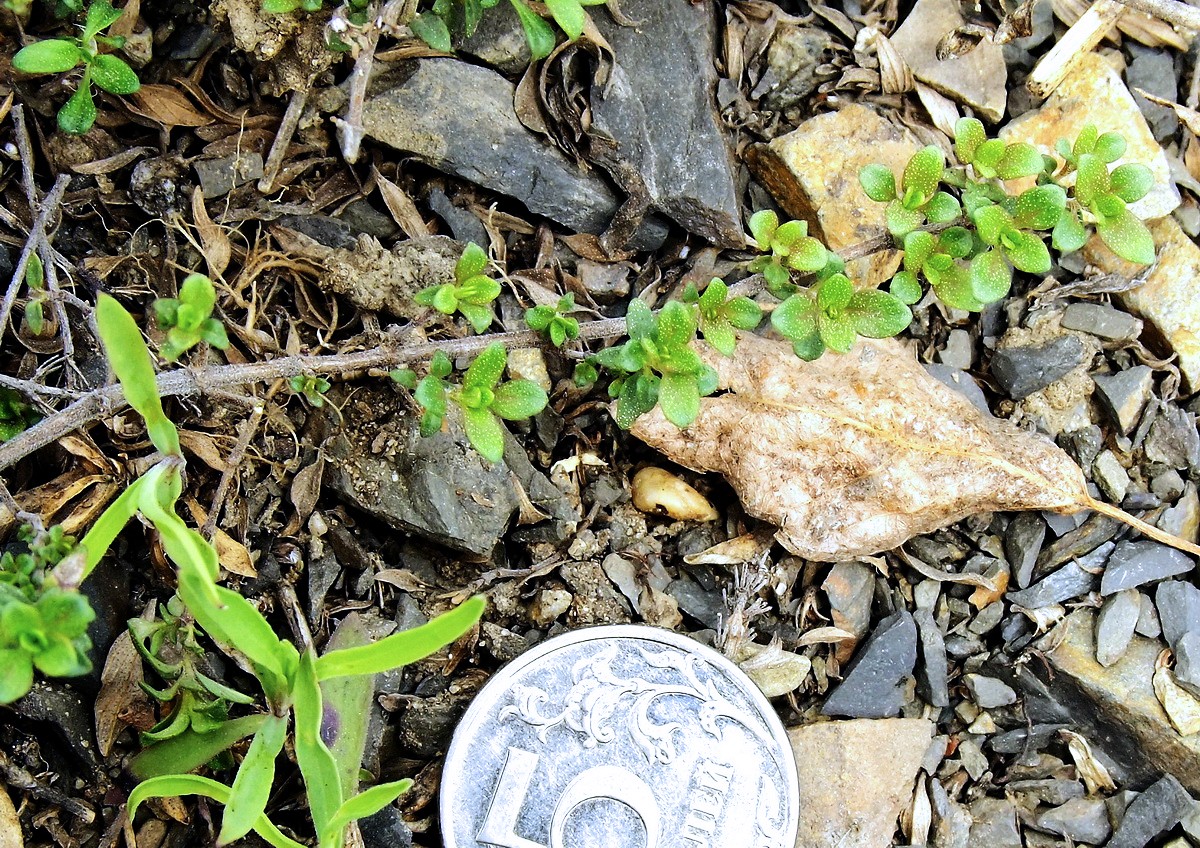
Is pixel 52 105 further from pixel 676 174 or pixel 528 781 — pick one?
pixel 528 781

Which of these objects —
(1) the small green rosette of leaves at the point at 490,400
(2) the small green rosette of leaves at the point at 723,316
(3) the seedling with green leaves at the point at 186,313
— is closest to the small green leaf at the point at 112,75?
(3) the seedling with green leaves at the point at 186,313

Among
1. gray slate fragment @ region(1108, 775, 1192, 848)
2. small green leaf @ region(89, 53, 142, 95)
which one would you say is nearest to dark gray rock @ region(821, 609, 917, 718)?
gray slate fragment @ region(1108, 775, 1192, 848)

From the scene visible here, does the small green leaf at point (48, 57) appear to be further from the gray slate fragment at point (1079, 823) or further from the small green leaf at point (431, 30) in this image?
the gray slate fragment at point (1079, 823)

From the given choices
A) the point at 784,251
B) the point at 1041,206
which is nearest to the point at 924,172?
the point at 1041,206

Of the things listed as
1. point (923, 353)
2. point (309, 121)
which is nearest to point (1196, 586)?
point (923, 353)

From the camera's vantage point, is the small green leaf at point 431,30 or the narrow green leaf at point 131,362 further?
the small green leaf at point 431,30

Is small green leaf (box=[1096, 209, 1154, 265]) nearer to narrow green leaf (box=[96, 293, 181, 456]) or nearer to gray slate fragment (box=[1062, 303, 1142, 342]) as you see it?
gray slate fragment (box=[1062, 303, 1142, 342])
